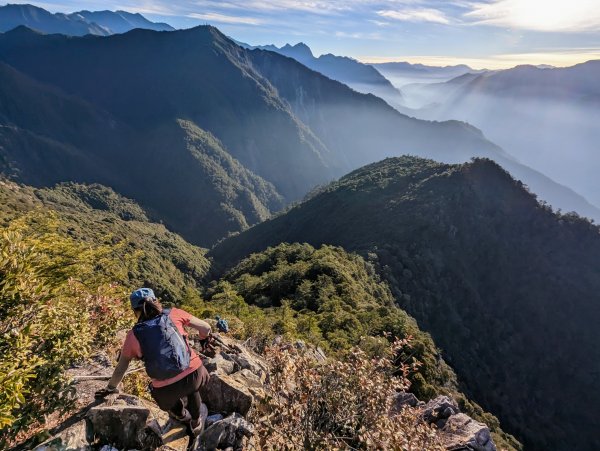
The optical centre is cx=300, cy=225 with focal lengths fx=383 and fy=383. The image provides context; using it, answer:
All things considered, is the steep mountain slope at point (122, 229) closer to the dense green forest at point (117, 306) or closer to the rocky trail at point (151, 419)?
the dense green forest at point (117, 306)

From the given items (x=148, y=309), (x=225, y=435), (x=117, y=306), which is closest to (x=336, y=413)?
(x=225, y=435)

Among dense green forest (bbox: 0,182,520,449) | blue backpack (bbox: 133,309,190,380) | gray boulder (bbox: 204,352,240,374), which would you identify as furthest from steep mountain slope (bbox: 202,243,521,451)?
blue backpack (bbox: 133,309,190,380)

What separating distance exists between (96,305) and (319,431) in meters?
5.49

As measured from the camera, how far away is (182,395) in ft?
19.7

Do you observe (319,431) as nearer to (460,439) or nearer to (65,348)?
(65,348)

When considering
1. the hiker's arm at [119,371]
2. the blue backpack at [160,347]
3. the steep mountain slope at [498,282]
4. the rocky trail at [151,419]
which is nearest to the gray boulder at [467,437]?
the rocky trail at [151,419]

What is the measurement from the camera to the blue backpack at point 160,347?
18.5ft

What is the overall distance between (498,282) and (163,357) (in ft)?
246

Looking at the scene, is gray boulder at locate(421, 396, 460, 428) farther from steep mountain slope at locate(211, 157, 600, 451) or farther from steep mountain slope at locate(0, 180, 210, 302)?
steep mountain slope at locate(211, 157, 600, 451)

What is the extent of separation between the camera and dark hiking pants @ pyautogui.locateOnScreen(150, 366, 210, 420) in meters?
5.94

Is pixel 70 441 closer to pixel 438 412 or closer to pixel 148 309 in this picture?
pixel 148 309

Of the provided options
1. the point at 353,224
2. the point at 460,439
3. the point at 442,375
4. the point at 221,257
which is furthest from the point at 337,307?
the point at 221,257

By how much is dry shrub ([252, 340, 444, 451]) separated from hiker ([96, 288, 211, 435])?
131cm

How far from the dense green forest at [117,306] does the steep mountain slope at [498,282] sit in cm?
1181
